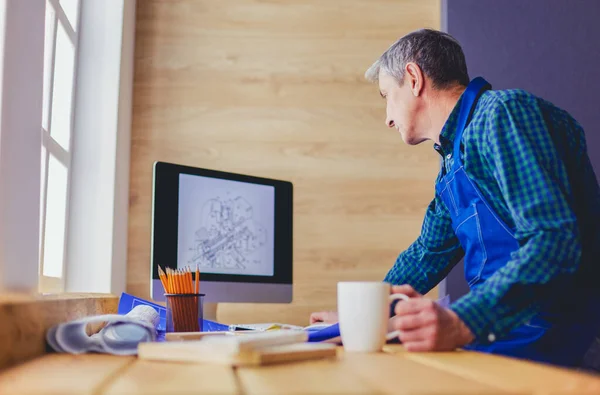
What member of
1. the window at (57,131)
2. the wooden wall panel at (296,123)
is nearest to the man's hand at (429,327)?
the window at (57,131)

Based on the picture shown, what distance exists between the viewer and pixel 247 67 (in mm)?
2684

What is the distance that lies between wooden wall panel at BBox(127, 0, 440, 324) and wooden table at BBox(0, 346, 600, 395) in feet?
5.81

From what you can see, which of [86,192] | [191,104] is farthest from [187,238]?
[191,104]

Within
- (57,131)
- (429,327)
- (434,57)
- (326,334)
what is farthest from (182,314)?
(57,131)

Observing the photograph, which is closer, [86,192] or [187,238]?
[187,238]

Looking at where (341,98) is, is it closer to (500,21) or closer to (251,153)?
(251,153)

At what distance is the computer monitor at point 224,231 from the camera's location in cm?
185

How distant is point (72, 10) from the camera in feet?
7.61

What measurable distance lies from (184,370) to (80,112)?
1756 mm

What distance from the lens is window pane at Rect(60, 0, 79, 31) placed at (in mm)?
2262

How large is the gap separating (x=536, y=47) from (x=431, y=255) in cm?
128

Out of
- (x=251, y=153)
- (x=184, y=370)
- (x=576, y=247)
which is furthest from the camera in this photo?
(x=251, y=153)

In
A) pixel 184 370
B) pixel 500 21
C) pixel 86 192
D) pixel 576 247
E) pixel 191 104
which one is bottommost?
pixel 184 370

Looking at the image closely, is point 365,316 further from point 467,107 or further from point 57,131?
point 57,131
